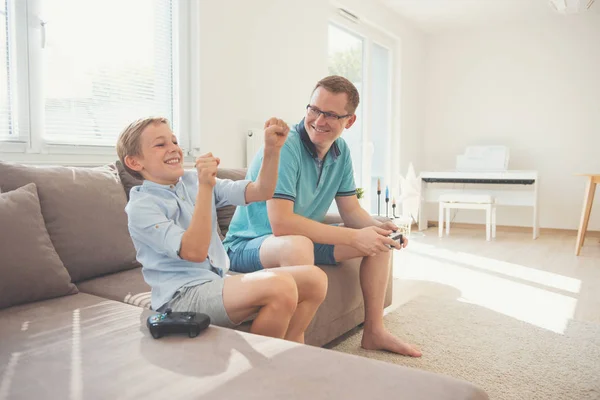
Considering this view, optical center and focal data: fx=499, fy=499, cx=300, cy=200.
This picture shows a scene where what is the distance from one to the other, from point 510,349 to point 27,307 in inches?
70.6

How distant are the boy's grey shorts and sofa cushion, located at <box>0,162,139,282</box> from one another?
1.86 feet

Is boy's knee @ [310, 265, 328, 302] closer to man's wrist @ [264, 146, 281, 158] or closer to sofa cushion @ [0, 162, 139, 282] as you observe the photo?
man's wrist @ [264, 146, 281, 158]

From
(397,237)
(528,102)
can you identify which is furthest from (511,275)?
(528,102)

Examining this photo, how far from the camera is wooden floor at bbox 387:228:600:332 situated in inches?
108

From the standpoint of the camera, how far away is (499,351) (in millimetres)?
2037

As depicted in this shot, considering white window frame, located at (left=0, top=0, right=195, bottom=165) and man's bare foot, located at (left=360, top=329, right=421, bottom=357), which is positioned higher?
white window frame, located at (left=0, top=0, right=195, bottom=165)

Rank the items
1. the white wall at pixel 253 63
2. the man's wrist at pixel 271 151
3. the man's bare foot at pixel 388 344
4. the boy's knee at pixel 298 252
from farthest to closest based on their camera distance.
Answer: the white wall at pixel 253 63
the man's bare foot at pixel 388 344
the boy's knee at pixel 298 252
the man's wrist at pixel 271 151

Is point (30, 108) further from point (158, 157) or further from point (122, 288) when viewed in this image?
point (158, 157)

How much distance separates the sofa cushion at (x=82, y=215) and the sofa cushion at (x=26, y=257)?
0.36ft

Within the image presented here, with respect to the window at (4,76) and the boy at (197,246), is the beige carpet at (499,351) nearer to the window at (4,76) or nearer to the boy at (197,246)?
the boy at (197,246)

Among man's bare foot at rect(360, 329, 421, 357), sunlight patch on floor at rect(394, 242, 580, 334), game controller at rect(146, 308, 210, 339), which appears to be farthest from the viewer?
sunlight patch on floor at rect(394, 242, 580, 334)

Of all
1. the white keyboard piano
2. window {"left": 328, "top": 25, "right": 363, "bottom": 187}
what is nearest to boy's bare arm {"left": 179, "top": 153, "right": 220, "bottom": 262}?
window {"left": 328, "top": 25, "right": 363, "bottom": 187}

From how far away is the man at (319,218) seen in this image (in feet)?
5.74

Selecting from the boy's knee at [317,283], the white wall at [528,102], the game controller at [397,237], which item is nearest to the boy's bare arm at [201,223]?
the boy's knee at [317,283]
